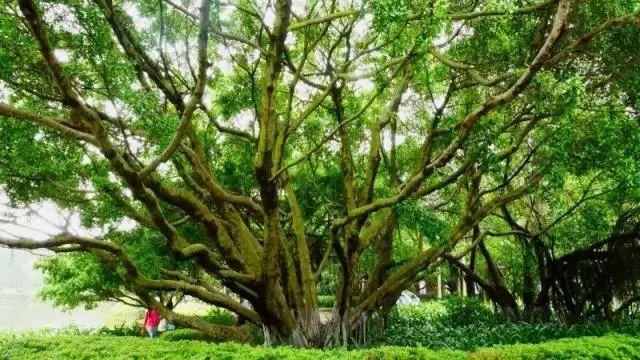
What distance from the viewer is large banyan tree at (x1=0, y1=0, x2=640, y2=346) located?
22.9ft

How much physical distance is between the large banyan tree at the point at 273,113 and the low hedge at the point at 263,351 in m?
1.32

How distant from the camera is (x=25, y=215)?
34.5 ft

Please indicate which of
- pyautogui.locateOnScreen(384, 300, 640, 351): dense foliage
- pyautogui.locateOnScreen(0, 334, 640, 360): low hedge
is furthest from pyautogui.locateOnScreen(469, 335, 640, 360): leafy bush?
pyautogui.locateOnScreen(384, 300, 640, 351): dense foliage

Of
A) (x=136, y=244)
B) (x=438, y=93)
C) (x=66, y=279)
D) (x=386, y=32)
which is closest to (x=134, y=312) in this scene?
(x=66, y=279)

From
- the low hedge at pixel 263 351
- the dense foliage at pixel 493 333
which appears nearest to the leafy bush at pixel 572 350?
the low hedge at pixel 263 351

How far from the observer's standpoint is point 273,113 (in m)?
8.55

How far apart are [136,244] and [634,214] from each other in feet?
44.0

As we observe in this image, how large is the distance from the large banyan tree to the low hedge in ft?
4.32

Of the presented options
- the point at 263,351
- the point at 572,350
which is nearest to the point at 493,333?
the point at 572,350

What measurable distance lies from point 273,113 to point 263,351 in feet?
12.8

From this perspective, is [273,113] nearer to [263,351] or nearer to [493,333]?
[263,351]

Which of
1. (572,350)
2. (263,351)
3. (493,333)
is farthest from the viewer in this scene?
(493,333)

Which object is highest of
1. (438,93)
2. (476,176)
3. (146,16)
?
(438,93)

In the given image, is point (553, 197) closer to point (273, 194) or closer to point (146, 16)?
point (273, 194)
